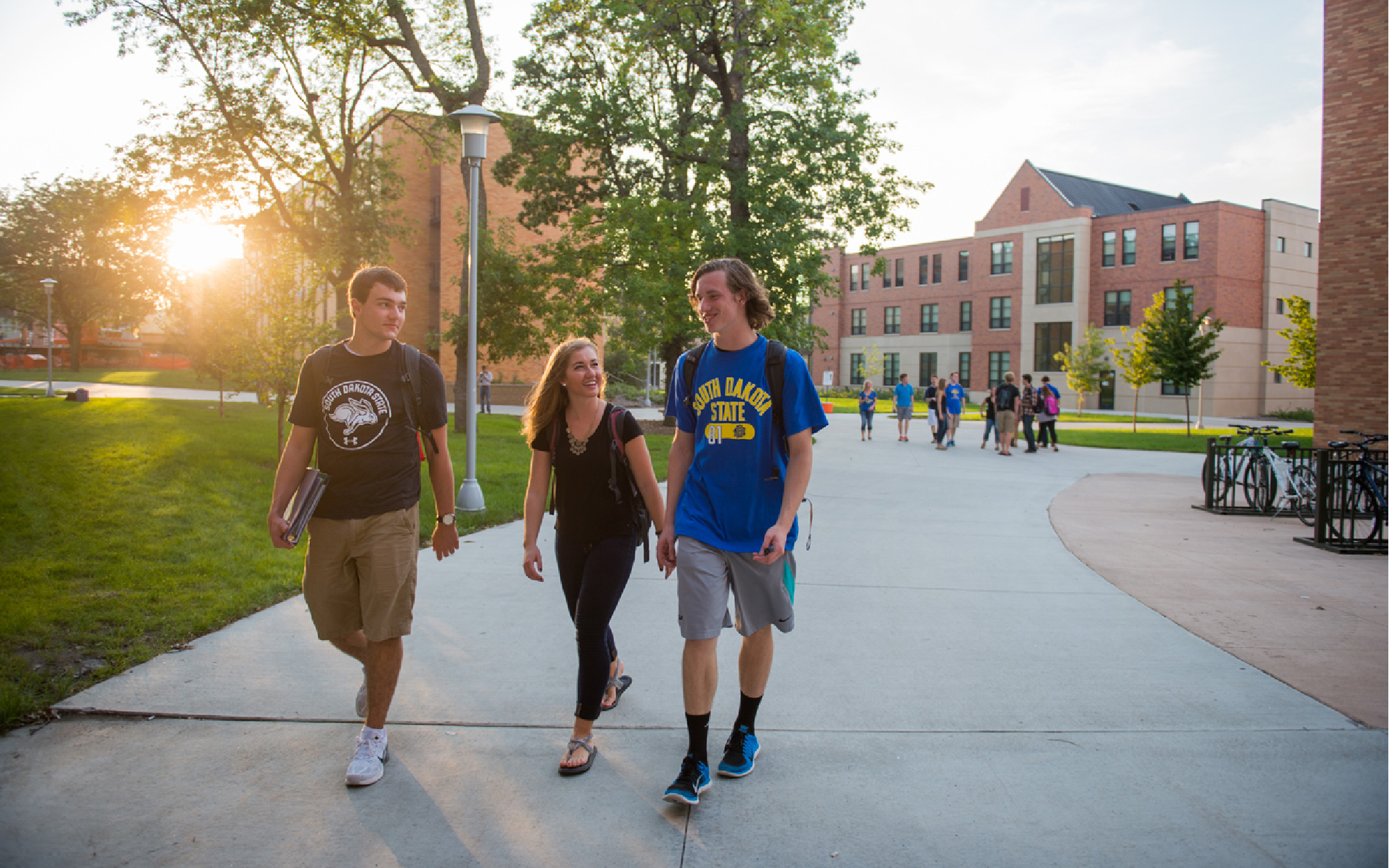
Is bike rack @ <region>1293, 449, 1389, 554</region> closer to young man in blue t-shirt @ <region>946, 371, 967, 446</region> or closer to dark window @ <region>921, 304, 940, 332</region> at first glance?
young man in blue t-shirt @ <region>946, 371, 967, 446</region>

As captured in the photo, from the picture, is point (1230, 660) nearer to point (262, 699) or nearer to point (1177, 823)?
point (1177, 823)

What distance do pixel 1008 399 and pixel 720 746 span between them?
16172 millimetres

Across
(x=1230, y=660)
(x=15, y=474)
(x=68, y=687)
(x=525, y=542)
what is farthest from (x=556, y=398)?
(x=15, y=474)

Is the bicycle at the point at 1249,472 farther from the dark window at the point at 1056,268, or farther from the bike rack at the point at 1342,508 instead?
the dark window at the point at 1056,268

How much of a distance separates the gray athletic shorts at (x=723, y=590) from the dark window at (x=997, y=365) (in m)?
51.7

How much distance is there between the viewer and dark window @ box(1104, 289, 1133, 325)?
46.4 metres

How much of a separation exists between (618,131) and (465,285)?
5551 millimetres

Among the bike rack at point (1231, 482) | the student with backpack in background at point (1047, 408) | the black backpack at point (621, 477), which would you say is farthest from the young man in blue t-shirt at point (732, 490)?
the student with backpack in background at point (1047, 408)

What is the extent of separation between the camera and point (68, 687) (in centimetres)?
393

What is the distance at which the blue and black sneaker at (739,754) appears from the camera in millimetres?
3271

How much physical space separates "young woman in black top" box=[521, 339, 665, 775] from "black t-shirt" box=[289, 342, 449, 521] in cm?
48

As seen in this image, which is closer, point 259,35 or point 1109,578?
point 1109,578

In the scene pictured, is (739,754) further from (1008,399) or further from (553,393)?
(1008,399)

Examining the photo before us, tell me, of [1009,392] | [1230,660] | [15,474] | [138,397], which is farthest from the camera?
[138,397]
